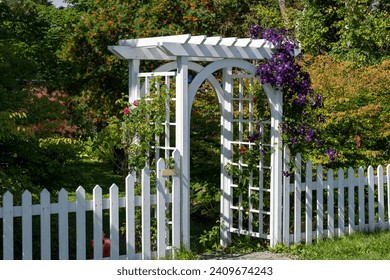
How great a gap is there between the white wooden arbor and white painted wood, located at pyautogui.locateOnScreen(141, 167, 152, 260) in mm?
423

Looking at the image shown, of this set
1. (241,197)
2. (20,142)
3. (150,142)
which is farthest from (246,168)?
(20,142)

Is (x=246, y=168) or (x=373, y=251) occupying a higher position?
(x=246, y=168)

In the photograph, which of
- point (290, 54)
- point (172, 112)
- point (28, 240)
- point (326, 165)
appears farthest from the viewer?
point (326, 165)

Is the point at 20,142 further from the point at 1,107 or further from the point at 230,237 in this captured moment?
the point at 230,237

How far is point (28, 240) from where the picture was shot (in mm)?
6180

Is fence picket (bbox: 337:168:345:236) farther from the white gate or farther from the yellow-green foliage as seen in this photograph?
the yellow-green foliage

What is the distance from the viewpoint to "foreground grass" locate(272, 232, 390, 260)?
7.45 metres

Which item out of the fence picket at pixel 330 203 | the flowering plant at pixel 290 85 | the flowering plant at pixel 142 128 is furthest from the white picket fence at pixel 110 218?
the fence picket at pixel 330 203

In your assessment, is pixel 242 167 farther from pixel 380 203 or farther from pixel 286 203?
pixel 380 203

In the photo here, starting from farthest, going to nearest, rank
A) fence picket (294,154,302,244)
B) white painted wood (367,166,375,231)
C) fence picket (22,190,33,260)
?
1. white painted wood (367,166,375,231)
2. fence picket (294,154,302,244)
3. fence picket (22,190,33,260)

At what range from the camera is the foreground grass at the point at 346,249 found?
7453 mm

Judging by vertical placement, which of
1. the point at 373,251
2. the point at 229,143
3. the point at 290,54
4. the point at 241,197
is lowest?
the point at 373,251

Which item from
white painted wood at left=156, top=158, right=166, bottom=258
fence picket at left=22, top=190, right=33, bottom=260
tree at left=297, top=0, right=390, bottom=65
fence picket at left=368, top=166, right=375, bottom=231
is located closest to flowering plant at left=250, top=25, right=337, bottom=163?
fence picket at left=368, top=166, right=375, bottom=231

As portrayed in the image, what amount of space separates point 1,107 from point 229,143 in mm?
2721
